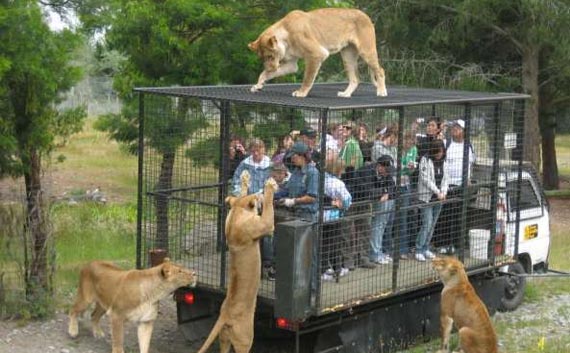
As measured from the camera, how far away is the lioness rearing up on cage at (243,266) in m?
8.15

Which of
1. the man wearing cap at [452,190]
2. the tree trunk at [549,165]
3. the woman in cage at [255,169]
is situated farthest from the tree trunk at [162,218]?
the tree trunk at [549,165]

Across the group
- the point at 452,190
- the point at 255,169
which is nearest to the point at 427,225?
the point at 452,190

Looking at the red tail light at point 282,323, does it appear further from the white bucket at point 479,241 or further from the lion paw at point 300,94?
the white bucket at point 479,241

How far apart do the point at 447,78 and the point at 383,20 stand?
1.99 metres

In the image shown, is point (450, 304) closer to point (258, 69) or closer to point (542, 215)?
point (542, 215)

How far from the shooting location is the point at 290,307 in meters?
7.94

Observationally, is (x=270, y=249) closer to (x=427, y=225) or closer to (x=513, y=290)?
(x=427, y=225)

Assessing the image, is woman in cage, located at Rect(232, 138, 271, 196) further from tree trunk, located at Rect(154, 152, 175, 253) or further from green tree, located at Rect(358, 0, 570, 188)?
green tree, located at Rect(358, 0, 570, 188)

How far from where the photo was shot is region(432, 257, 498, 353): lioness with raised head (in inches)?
345

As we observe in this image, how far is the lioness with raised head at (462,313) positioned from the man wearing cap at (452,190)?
811 mm

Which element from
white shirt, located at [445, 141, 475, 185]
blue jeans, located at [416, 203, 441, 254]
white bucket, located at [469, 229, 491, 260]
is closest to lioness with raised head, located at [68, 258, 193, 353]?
blue jeans, located at [416, 203, 441, 254]

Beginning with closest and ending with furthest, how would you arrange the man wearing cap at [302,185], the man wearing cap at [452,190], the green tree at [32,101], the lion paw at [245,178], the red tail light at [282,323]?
the red tail light at [282,323] → the lion paw at [245,178] → the man wearing cap at [302,185] → the green tree at [32,101] → the man wearing cap at [452,190]

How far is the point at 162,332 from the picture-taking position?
10.1 meters

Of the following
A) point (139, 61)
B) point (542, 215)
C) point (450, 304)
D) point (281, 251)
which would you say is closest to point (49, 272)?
point (281, 251)
